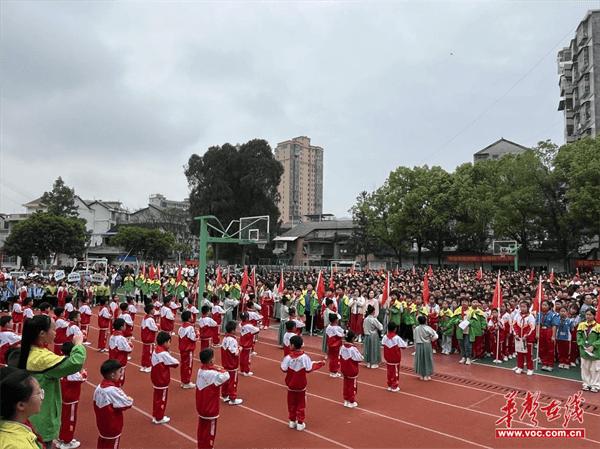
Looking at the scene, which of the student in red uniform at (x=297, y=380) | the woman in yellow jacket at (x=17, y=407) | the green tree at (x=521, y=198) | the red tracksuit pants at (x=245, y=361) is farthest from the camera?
the green tree at (x=521, y=198)

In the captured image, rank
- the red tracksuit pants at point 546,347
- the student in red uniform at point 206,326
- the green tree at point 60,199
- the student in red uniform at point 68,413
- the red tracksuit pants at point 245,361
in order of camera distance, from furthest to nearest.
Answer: the green tree at point 60,199, the student in red uniform at point 206,326, the red tracksuit pants at point 546,347, the red tracksuit pants at point 245,361, the student in red uniform at point 68,413

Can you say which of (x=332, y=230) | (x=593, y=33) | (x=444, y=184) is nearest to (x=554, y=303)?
(x=444, y=184)

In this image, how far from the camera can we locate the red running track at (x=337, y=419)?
23.8 ft

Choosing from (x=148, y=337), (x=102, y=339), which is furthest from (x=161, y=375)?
(x=102, y=339)

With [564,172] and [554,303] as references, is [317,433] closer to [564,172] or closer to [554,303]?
[554,303]

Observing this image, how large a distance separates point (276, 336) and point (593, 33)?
147 ft

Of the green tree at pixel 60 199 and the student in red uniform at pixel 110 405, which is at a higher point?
the green tree at pixel 60 199

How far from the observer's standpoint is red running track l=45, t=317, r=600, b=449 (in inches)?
286

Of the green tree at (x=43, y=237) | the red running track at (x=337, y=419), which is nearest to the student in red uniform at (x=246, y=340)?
the red running track at (x=337, y=419)

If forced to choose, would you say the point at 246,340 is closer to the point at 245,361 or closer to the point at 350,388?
the point at 245,361

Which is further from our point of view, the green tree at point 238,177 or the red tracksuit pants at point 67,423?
the green tree at point 238,177

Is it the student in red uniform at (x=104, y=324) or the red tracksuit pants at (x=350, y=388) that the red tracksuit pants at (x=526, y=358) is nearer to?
the red tracksuit pants at (x=350, y=388)

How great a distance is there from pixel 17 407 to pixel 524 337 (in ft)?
38.8

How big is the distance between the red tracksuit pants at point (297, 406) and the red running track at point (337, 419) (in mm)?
225
